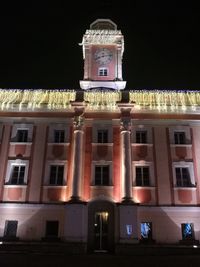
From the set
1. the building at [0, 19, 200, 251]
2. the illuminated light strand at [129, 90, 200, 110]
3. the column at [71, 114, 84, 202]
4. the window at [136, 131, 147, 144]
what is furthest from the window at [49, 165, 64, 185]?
the illuminated light strand at [129, 90, 200, 110]

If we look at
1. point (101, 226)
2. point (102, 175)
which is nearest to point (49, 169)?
point (102, 175)

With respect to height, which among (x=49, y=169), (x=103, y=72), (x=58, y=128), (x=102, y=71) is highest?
(x=102, y=71)

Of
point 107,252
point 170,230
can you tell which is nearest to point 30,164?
point 107,252

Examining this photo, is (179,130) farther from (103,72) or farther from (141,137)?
(103,72)

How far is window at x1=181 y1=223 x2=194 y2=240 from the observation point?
2309 cm

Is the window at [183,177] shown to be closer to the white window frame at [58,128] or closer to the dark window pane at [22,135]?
the white window frame at [58,128]

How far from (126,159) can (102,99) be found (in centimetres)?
556

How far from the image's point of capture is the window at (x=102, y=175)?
2452 centimetres

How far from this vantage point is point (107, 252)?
22.6 m

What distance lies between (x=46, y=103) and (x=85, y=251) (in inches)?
472

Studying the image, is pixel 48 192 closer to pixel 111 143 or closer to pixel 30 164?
pixel 30 164

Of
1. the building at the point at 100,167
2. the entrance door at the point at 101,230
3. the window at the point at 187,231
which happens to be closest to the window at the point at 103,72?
the building at the point at 100,167

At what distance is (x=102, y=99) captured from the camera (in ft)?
87.8

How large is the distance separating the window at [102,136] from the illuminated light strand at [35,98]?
3.47 m
